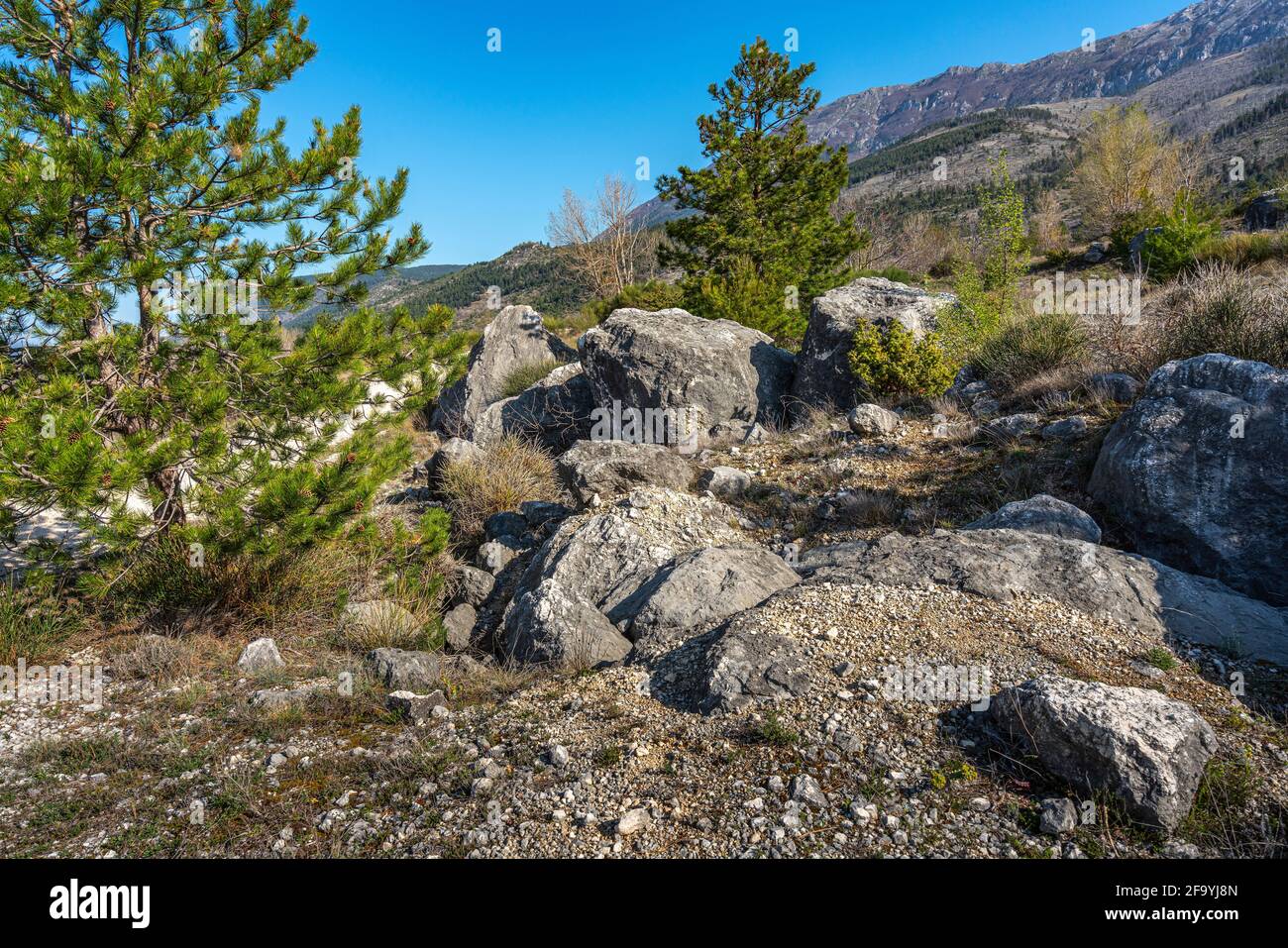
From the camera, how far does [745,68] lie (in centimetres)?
1444

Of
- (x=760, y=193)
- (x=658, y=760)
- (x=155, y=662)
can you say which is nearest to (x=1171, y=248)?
(x=760, y=193)

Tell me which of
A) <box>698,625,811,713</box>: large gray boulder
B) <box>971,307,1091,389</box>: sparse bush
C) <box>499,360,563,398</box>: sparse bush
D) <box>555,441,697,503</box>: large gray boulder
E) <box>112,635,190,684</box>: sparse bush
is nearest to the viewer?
<box>698,625,811,713</box>: large gray boulder

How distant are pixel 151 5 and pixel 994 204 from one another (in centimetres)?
893

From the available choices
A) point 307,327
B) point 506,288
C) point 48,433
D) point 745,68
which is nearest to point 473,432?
point 307,327

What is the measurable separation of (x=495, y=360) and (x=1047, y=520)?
10.9 m

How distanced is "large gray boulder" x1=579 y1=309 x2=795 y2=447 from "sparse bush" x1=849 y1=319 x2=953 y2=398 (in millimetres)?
1478

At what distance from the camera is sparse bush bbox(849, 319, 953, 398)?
761 centimetres

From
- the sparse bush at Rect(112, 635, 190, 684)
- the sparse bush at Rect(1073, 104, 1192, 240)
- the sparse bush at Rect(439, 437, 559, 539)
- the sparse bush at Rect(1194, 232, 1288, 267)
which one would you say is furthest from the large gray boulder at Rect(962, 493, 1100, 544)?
the sparse bush at Rect(1073, 104, 1192, 240)

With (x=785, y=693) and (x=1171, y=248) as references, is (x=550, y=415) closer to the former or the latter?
(x=785, y=693)

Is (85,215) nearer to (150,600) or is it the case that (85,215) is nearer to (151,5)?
(151,5)

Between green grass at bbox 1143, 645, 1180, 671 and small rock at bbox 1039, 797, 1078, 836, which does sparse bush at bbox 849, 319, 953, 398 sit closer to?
green grass at bbox 1143, 645, 1180, 671

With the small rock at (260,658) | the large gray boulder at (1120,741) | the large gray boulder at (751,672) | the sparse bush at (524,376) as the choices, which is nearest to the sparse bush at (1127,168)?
the sparse bush at (524,376)

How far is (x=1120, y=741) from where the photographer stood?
2.18 metres

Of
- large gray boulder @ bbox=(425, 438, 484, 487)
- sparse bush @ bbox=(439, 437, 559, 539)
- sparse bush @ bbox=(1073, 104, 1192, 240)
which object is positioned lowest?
sparse bush @ bbox=(439, 437, 559, 539)
